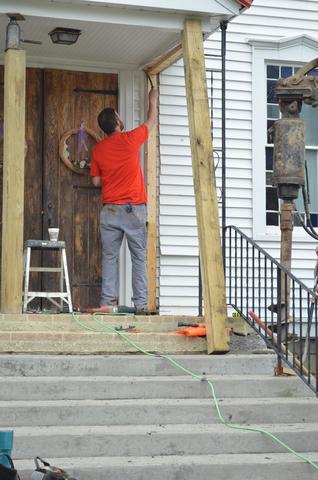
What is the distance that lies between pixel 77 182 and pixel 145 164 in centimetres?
78

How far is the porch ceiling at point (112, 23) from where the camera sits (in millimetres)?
8930

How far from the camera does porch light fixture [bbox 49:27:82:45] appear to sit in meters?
9.59

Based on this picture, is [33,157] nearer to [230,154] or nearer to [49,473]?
[230,154]

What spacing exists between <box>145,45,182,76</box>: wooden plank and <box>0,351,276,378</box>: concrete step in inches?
138

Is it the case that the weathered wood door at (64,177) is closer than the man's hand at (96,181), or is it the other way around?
the man's hand at (96,181)

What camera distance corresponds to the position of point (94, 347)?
27.5 feet

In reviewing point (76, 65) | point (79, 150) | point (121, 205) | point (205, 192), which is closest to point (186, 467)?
point (205, 192)

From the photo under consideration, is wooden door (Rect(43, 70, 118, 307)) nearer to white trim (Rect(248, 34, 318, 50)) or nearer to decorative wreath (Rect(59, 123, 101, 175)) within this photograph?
decorative wreath (Rect(59, 123, 101, 175))

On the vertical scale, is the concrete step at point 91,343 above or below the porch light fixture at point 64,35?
below

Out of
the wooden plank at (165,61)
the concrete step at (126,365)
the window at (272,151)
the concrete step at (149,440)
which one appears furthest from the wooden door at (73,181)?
the concrete step at (149,440)

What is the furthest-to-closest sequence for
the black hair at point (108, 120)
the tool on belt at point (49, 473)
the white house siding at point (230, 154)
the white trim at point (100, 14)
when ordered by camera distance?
the white house siding at point (230, 154) → the black hair at point (108, 120) → the white trim at point (100, 14) → the tool on belt at point (49, 473)

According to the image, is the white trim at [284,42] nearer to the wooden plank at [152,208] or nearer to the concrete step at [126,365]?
the wooden plank at [152,208]

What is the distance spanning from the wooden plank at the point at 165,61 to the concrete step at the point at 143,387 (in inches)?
149

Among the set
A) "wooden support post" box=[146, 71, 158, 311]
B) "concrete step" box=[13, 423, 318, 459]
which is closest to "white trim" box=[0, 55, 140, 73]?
"wooden support post" box=[146, 71, 158, 311]
